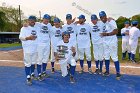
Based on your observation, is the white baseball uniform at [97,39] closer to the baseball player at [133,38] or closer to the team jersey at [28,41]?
the team jersey at [28,41]

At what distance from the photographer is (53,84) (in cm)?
841

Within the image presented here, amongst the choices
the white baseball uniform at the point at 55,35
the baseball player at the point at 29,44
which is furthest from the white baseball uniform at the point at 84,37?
the baseball player at the point at 29,44

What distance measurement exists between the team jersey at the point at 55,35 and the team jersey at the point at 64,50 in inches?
23.0

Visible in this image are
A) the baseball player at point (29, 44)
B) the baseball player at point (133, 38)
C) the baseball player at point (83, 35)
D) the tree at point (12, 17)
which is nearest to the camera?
the baseball player at point (29, 44)

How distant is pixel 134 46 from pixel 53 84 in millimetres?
5616

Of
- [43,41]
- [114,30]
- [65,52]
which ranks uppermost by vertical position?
[114,30]

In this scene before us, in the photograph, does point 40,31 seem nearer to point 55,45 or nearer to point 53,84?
point 55,45

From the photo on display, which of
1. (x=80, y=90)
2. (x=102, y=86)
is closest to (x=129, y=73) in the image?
(x=102, y=86)

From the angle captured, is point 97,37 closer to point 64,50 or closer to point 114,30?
point 114,30

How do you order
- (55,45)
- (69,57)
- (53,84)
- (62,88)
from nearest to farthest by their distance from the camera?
(62,88) → (53,84) → (69,57) → (55,45)

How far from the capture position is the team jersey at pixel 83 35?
9.72m

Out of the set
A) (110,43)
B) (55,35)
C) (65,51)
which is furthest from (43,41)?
(110,43)

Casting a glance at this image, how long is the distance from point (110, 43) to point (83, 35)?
1279mm

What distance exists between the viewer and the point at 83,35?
32.1 ft
